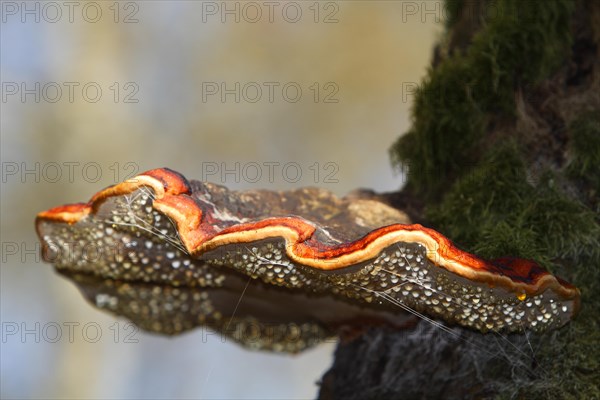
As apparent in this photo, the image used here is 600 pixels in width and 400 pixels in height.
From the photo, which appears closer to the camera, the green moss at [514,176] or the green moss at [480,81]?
the green moss at [514,176]

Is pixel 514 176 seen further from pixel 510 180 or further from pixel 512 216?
pixel 512 216

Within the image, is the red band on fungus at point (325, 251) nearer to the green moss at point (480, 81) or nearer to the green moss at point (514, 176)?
the green moss at point (514, 176)

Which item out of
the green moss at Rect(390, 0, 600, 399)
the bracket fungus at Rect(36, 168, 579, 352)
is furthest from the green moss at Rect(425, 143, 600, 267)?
the bracket fungus at Rect(36, 168, 579, 352)

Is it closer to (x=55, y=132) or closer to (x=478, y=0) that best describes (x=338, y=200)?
(x=478, y=0)

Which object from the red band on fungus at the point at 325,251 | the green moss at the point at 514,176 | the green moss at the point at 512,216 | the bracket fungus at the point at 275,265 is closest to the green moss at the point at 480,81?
the green moss at the point at 514,176

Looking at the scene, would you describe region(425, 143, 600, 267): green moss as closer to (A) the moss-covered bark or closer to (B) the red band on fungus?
(A) the moss-covered bark

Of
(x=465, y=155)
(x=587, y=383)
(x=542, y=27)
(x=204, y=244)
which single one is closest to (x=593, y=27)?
(x=542, y=27)

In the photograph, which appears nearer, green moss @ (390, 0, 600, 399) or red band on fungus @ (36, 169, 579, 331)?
red band on fungus @ (36, 169, 579, 331)
